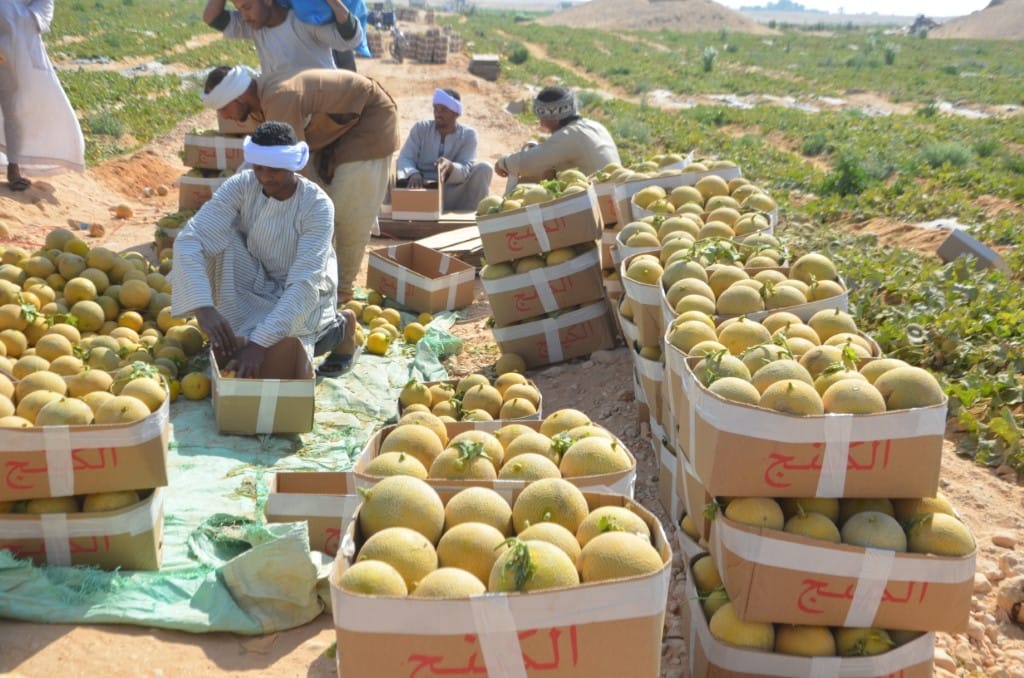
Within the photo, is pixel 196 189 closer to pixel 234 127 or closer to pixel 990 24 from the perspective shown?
pixel 234 127

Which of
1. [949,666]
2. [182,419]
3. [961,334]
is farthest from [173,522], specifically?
[961,334]

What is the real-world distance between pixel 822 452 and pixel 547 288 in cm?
351

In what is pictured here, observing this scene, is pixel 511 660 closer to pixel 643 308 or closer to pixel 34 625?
pixel 34 625

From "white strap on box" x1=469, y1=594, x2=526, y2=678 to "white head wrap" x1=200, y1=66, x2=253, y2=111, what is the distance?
499 cm

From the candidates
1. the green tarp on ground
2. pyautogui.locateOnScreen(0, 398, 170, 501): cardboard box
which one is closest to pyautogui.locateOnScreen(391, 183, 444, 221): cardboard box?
the green tarp on ground

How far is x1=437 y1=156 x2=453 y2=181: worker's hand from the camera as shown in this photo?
953 cm

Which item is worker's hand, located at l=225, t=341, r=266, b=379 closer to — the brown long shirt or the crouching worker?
the crouching worker

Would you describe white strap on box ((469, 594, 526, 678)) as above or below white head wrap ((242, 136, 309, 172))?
below

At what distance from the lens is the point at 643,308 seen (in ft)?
15.1

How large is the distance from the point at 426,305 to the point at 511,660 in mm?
5498

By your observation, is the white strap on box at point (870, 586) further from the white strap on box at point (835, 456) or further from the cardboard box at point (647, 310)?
the cardboard box at point (647, 310)

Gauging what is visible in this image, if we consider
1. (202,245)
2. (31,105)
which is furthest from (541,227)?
(31,105)

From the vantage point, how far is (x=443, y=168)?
960 cm

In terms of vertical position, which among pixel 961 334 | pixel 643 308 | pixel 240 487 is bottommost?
pixel 240 487
